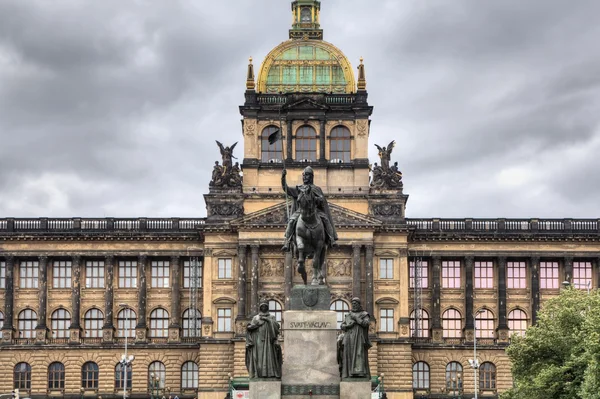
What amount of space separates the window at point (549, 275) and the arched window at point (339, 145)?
69.0 ft

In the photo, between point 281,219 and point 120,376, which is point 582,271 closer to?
point 281,219

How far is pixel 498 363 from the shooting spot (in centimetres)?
11094

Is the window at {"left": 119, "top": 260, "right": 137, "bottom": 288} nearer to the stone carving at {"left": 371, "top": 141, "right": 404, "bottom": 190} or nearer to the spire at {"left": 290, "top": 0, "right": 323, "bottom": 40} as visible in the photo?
the stone carving at {"left": 371, "top": 141, "right": 404, "bottom": 190}

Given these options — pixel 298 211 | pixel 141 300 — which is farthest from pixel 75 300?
pixel 298 211

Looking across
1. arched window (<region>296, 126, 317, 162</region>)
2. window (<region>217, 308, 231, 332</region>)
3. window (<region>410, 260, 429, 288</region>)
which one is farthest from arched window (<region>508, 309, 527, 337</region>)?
window (<region>217, 308, 231, 332</region>)

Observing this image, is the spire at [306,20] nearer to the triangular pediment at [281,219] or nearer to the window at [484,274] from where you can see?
the triangular pediment at [281,219]

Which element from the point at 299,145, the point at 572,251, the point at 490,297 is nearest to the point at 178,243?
the point at 299,145

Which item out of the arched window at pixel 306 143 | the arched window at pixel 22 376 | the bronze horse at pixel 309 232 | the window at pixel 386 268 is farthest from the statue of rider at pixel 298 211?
the arched window at pixel 22 376

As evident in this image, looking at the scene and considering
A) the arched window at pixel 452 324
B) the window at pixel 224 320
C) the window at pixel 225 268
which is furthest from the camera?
the arched window at pixel 452 324

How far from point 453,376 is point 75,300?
35.6 meters

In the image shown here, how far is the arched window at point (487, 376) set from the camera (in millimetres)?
111062

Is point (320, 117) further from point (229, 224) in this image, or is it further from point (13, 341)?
point (13, 341)

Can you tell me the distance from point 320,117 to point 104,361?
30131mm

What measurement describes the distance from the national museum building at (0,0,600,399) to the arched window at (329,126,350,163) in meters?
0.13
